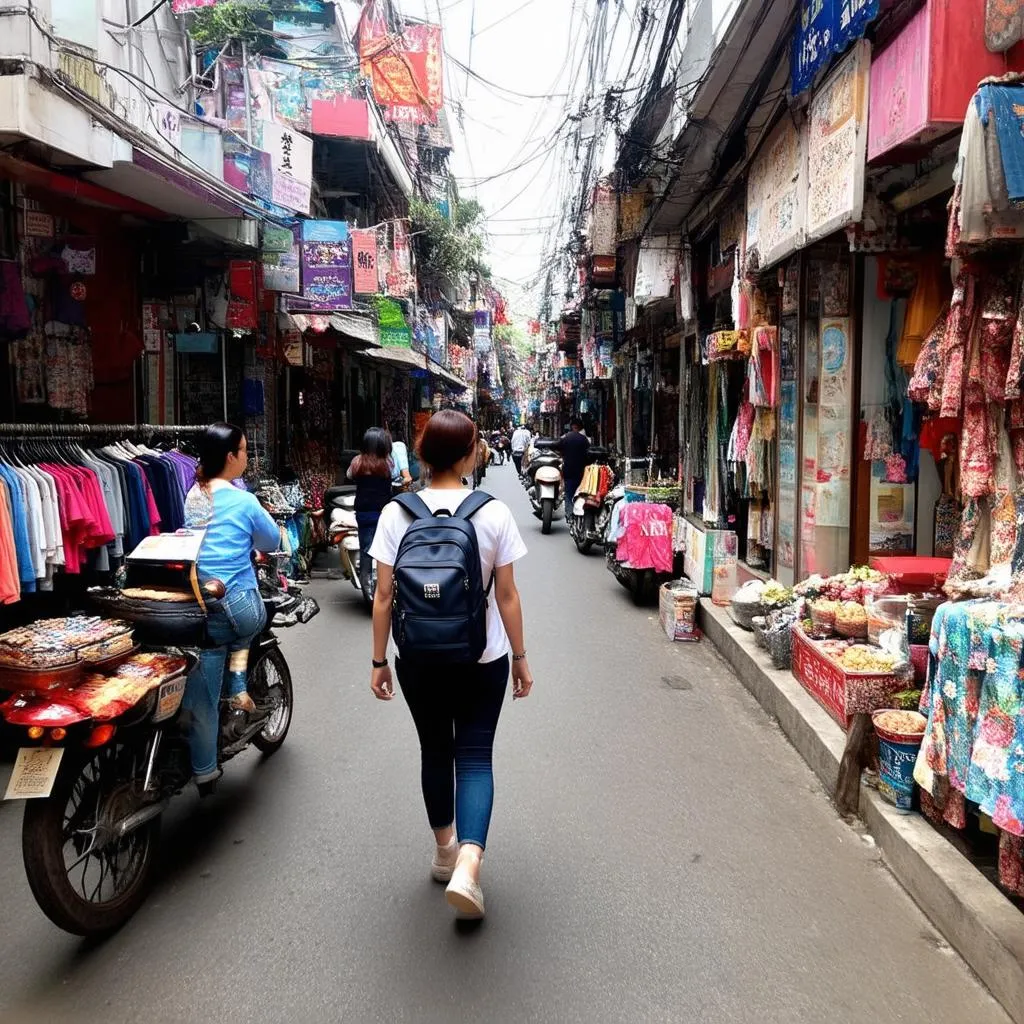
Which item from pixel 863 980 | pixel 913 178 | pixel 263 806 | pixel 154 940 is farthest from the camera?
pixel 913 178

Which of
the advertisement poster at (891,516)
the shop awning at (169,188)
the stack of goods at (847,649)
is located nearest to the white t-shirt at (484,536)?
the stack of goods at (847,649)

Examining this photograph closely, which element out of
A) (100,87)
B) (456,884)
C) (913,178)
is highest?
(100,87)

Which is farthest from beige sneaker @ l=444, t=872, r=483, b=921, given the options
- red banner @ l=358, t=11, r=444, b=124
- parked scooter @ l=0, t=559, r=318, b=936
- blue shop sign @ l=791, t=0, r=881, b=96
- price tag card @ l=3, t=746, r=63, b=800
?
red banner @ l=358, t=11, r=444, b=124

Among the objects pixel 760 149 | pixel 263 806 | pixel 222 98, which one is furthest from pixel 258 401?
pixel 263 806

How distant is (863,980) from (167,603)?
299 centimetres

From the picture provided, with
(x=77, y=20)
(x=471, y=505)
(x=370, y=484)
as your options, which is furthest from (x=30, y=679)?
(x=77, y=20)

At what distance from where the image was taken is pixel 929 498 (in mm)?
6535

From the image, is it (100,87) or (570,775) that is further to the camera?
(100,87)

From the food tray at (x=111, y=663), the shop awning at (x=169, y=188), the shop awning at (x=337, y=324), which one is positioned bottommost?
the food tray at (x=111, y=663)

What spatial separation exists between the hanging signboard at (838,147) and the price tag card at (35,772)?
15.8 ft

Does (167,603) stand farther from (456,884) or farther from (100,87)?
(100,87)

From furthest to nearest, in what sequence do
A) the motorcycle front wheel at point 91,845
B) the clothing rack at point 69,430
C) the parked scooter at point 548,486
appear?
the parked scooter at point 548,486, the clothing rack at point 69,430, the motorcycle front wheel at point 91,845

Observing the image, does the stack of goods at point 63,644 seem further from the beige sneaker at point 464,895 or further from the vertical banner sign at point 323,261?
the vertical banner sign at point 323,261

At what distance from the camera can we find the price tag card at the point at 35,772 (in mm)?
2785
